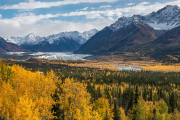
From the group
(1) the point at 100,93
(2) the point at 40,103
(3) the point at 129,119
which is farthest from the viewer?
(1) the point at 100,93

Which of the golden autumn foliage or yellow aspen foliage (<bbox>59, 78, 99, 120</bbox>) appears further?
yellow aspen foliage (<bbox>59, 78, 99, 120</bbox>)

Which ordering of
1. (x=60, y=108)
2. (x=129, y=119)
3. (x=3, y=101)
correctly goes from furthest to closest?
(x=129, y=119) < (x=60, y=108) < (x=3, y=101)

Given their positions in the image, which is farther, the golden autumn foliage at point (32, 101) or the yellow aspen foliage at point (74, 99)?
the yellow aspen foliage at point (74, 99)

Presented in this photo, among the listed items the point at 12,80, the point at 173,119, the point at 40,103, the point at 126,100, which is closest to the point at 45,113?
the point at 40,103

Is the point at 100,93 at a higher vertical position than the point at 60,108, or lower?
lower

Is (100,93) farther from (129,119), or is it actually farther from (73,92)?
(73,92)

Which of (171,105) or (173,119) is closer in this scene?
(173,119)

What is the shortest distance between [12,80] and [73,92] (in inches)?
2035

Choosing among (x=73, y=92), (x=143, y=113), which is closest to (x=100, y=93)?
(x=143, y=113)

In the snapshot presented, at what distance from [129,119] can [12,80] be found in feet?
239

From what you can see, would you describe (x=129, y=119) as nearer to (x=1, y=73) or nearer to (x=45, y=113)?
(x=45, y=113)

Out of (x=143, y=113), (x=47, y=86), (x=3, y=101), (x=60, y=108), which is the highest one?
(x=47, y=86)

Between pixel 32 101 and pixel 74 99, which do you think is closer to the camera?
pixel 32 101

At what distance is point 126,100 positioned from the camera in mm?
148375
